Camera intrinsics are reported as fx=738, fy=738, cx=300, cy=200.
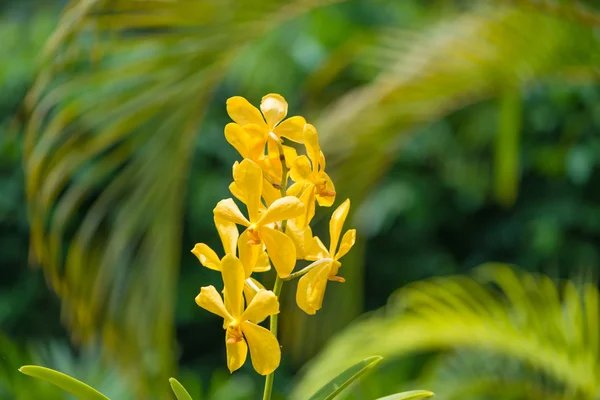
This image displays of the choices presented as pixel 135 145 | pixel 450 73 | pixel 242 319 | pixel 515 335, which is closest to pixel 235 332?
pixel 242 319

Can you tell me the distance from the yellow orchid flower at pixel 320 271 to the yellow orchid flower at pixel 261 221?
16mm

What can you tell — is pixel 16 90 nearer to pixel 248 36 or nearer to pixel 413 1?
pixel 413 1

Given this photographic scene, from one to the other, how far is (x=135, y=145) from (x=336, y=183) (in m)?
0.51

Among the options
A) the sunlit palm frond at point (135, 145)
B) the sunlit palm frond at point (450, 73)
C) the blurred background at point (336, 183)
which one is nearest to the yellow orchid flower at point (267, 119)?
the blurred background at point (336, 183)

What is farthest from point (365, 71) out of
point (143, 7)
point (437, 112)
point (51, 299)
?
point (143, 7)

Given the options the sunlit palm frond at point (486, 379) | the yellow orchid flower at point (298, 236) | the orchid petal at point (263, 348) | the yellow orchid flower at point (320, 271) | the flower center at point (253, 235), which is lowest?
the sunlit palm frond at point (486, 379)

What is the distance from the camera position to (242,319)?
0.27 m

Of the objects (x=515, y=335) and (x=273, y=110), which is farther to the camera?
(x=515, y=335)

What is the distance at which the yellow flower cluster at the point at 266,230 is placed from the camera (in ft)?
0.85

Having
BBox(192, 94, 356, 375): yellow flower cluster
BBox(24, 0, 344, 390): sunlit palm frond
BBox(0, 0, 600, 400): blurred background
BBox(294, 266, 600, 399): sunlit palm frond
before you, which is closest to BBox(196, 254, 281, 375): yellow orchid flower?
BBox(192, 94, 356, 375): yellow flower cluster

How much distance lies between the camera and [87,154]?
102 cm

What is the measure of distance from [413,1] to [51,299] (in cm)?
161

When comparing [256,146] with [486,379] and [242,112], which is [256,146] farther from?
[486,379]

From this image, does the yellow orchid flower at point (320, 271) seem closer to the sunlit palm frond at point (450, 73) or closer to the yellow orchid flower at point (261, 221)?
the yellow orchid flower at point (261, 221)
